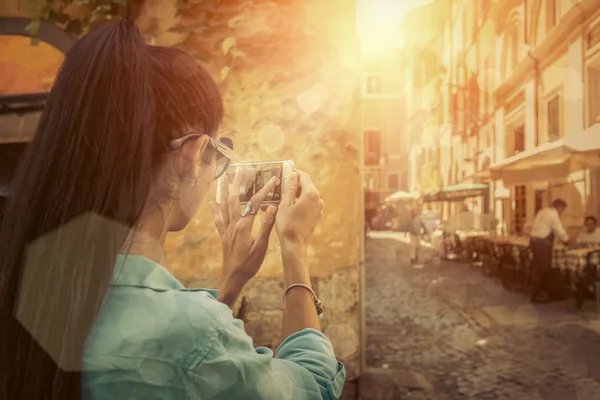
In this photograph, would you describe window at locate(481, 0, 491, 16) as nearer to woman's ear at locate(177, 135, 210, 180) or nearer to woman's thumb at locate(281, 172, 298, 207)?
woman's thumb at locate(281, 172, 298, 207)

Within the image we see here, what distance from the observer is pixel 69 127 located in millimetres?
797

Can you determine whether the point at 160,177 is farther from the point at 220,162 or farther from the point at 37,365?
the point at 37,365

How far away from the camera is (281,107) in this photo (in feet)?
11.0

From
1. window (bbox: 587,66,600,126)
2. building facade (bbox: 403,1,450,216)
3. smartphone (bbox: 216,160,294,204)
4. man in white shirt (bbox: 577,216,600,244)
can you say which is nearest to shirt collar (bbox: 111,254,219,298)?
smartphone (bbox: 216,160,294,204)

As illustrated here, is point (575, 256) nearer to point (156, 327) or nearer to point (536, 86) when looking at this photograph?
point (536, 86)

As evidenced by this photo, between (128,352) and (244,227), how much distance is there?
543mm

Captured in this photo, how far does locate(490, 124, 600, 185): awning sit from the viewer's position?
2.99 metres

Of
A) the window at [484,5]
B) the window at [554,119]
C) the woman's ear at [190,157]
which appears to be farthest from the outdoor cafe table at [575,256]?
the woman's ear at [190,157]

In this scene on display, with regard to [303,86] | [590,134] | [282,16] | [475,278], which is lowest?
[475,278]

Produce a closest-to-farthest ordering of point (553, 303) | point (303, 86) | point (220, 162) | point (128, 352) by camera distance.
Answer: point (128, 352) → point (220, 162) → point (303, 86) → point (553, 303)

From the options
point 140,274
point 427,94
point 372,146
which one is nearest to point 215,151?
point 140,274

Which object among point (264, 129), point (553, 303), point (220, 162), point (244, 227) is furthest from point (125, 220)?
point (553, 303)

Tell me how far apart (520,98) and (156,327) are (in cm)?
378

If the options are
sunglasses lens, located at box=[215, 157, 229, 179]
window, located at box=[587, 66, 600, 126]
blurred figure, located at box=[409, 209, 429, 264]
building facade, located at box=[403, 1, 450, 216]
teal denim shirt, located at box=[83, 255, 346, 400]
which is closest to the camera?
teal denim shirt, located at box=[83, 255, 346, 400]
